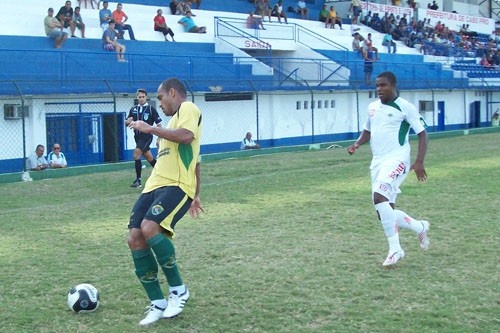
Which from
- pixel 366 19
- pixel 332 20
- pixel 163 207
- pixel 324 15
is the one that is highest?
pixel 366 19

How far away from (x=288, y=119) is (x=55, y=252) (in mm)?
22315

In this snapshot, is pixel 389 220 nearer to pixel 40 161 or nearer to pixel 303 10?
pixel 40 161

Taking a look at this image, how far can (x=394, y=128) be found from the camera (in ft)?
25.9

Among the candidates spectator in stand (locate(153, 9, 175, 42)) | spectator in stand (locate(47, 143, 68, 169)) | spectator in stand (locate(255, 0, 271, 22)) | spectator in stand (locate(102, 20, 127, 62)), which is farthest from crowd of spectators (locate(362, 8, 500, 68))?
spectator in stand (locate(47, 143, 68, 169))

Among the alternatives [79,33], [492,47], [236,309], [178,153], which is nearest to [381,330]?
[236,309]

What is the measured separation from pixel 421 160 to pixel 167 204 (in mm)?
3057

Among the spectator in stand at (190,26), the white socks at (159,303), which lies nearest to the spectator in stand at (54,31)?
the spectator in stand at (190,26)

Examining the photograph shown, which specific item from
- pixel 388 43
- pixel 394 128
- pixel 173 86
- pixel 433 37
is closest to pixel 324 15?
pixel 388 43

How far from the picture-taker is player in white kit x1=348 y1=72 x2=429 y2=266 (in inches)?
304

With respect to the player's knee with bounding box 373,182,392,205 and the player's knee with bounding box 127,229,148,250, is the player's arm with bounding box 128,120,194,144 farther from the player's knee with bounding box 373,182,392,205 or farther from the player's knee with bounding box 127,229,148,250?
the player's knee with bounding box 373,182,392,205

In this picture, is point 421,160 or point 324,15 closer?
point 421,160

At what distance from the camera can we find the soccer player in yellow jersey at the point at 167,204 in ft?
19.2

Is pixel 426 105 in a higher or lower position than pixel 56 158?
A: higher

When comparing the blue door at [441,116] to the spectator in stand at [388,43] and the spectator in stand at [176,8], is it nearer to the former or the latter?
the spectator in stand at [388,43]
